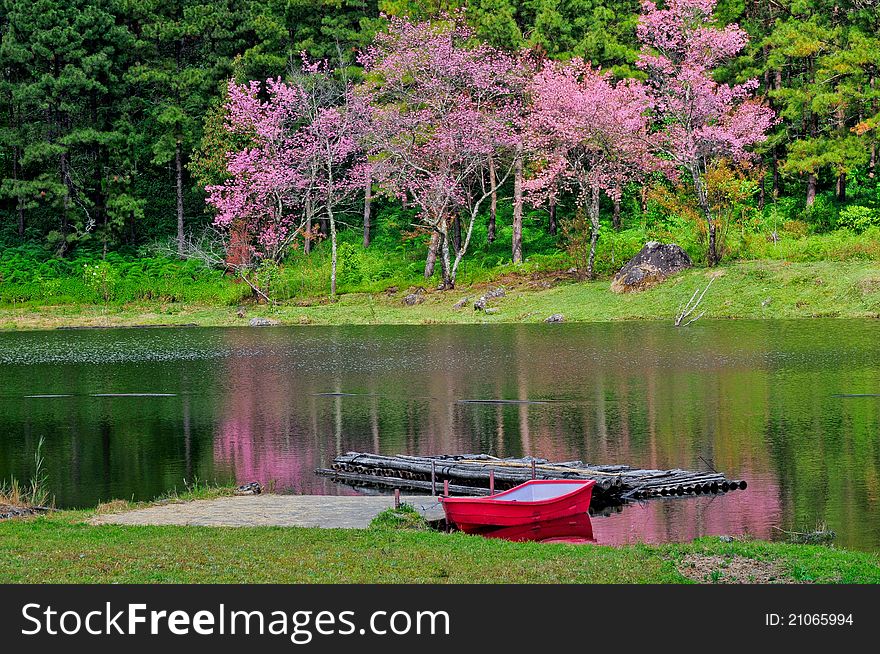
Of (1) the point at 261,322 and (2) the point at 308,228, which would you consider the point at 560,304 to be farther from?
(2) the point at 308,228

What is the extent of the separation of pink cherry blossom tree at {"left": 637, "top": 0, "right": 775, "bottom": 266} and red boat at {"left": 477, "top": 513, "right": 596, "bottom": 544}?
38.8m

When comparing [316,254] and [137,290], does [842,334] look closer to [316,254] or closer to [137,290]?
[316,254]

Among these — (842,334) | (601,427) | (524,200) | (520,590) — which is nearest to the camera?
(520,590)

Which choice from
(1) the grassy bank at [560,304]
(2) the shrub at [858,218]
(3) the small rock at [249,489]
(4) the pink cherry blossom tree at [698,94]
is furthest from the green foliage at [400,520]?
(2) the shrub at [858,218]

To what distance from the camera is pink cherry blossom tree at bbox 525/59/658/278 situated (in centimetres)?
5681

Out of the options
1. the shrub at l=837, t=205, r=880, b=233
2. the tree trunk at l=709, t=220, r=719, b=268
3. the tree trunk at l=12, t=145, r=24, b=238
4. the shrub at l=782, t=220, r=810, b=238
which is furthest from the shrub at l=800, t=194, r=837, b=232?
the tree trunk at l=12, t=145, r=24, b=238

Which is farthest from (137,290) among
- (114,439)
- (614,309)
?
(114,439)

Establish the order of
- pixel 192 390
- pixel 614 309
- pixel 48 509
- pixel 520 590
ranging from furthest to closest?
pixel 614 309 → pixel 192 390 → pixel 48 509 → pixel 520 590

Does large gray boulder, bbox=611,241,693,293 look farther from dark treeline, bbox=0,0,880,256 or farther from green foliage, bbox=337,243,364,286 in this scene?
green foliage, bbox=337,243,364,286

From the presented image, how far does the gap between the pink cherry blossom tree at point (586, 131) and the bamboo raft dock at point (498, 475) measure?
36067mm

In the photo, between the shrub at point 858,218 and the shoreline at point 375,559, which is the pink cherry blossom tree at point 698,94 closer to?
the shrub at point 858,218

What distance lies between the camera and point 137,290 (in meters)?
62.4

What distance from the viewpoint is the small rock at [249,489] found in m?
21.3

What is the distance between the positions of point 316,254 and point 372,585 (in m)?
54.7
